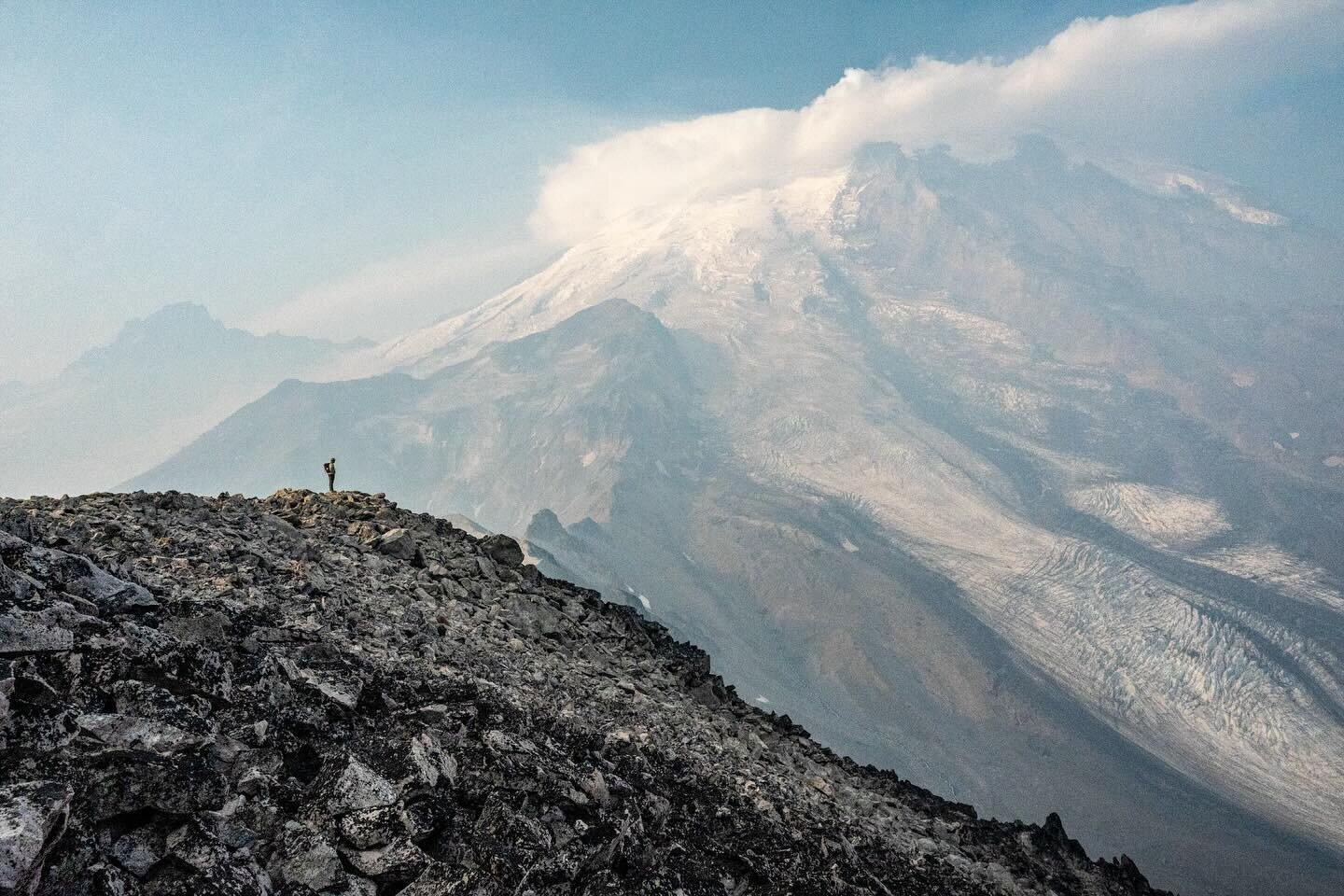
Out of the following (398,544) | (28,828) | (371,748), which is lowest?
(398,544)

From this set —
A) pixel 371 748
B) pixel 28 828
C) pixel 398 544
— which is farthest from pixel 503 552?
pixel 28 828

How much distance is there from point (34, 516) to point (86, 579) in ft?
20.5

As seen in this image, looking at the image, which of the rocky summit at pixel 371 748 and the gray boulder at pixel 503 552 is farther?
the gray boulder at pixel 503 552

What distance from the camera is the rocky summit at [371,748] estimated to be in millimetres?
7332

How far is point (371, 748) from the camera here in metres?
9.54

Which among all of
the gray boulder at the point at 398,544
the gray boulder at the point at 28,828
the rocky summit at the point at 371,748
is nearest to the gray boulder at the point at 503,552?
the rocky summit at the point at 371,748

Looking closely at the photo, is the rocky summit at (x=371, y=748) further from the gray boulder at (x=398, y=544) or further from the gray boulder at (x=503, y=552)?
the gray boulder at (x=503, y=552)

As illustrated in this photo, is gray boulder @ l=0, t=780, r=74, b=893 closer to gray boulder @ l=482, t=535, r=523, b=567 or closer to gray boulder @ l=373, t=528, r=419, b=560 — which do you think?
gray boulder @ l=373, t=528, r=419, b=560

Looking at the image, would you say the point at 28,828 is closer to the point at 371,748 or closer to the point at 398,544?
the point at 371,748

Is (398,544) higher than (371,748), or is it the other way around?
(371,748)

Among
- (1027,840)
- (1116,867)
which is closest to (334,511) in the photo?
(1027,840)

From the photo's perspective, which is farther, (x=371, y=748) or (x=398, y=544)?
(x=398, y=544)

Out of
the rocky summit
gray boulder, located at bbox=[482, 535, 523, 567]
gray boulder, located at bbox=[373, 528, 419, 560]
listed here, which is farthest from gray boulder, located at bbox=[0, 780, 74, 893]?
gray boulder, located at bbox=[482, 535, 523, 567]

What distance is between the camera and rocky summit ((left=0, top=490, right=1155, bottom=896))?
7.33m
